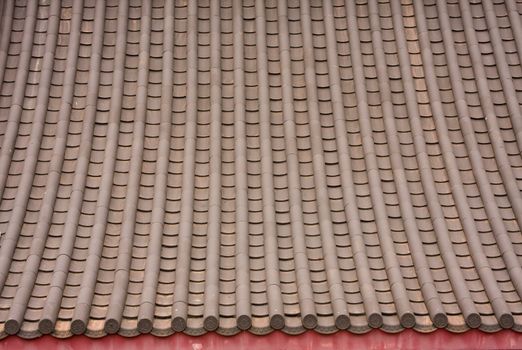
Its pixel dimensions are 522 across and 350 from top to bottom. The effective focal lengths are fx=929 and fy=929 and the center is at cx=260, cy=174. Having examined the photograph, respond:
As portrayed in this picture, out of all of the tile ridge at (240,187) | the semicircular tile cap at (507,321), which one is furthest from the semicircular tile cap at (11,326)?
the semicircular tile cap at (507,321)

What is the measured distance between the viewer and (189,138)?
22.2ft

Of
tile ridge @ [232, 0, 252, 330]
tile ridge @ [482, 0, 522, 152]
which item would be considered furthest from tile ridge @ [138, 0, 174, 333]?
tile ridge @ [482, 0, 522, 152]

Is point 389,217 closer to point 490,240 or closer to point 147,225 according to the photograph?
point 490,240

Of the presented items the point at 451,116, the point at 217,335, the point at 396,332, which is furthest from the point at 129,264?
the point at 451,116

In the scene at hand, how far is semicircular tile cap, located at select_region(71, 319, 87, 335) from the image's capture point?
17.7 feet

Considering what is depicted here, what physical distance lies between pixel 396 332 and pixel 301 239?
0.96 m

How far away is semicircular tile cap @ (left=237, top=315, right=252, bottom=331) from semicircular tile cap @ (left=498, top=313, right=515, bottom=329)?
149 centimetres

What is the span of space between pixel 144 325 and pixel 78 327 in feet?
1.25

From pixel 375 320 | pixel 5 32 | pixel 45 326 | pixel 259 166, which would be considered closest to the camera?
pixel 45 326

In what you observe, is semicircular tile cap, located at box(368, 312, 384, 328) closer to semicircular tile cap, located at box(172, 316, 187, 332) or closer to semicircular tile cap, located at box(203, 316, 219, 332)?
semicircular tile cap, located at box(203, 316, 219, 332)

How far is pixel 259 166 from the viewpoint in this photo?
6.73 metres

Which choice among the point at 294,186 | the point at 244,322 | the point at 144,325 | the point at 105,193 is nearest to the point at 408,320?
the point at 244,322

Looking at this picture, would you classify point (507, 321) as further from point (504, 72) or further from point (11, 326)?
point (11, 326)

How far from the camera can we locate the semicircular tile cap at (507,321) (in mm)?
5500
